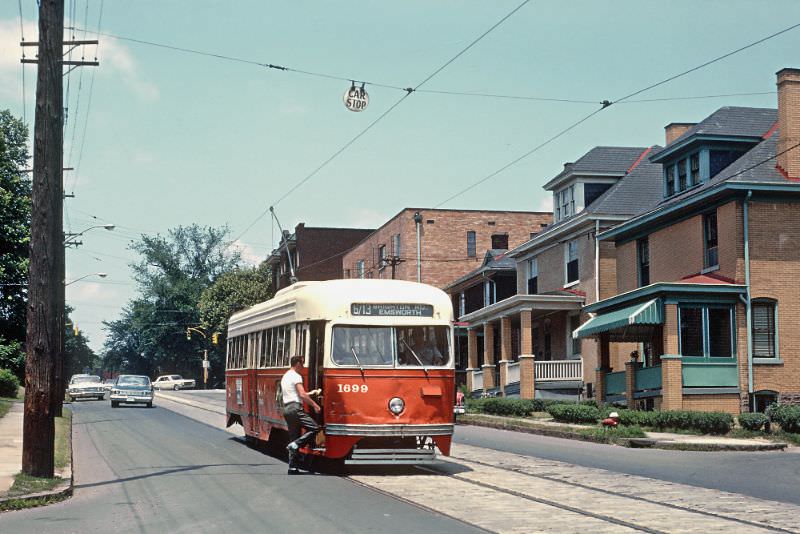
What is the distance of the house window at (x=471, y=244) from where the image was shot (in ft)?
224

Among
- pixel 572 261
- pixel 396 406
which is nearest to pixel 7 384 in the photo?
pixel 572 261

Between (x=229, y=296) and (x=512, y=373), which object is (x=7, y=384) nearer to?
(x=512, y=373)

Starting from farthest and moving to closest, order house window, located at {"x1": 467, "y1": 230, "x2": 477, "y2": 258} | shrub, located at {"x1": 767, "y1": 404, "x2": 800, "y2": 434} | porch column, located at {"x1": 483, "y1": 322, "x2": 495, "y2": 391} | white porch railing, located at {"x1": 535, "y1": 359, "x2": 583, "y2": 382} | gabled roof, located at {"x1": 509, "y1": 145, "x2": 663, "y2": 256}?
house window, located at {"x1": 467, "y1": 230, "x2": 477, "y2": 258}, porch column, located at {"x1": 483, "y1": 322, "x2": 495, "y2": 391}, white porch railing, located at {"x1": 535, "y1": 359, "x2": 583, "y2": 382}, gabled roof, located at {"x1": 509, "y1": 145, "x2": 663, "y2": 256}, shrub, located at {"x1": 767, "y1": 404, "x2": 800, "y2": 434}

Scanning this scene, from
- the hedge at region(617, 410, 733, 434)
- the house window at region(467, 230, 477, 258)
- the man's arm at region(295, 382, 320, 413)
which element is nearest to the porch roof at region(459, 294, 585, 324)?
the hedge at region(617, 410, 733, 434)

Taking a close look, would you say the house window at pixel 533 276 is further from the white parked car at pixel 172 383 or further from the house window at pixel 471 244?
the white parked car at pixel 172 383

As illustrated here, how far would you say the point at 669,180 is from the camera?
38.4 meters

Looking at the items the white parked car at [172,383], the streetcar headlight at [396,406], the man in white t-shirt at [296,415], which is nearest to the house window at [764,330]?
the streetcar headlight at [396,406]

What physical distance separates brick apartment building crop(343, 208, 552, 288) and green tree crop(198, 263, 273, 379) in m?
30.6

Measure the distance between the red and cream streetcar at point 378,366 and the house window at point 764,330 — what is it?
1745 centimetres

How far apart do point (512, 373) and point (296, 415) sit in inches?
1192

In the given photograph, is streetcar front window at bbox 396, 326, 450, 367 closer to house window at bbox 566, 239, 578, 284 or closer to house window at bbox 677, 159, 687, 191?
house window at bbox 677, 159, 687, 191

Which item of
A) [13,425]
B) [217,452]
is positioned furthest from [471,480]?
[13,425]

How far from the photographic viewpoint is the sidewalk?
15.6m

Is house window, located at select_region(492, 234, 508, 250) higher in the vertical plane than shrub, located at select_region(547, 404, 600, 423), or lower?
higher
